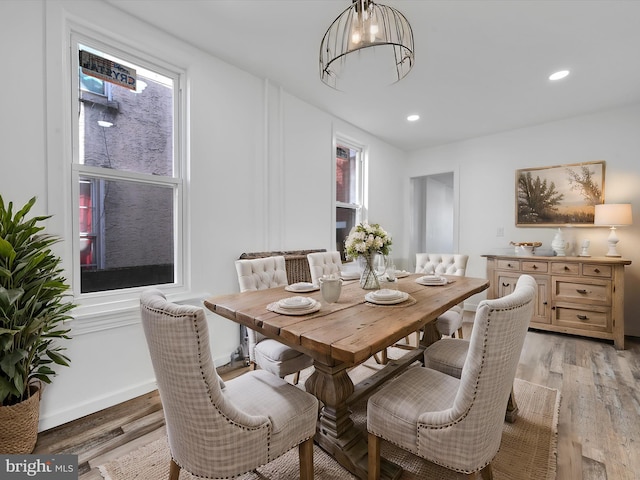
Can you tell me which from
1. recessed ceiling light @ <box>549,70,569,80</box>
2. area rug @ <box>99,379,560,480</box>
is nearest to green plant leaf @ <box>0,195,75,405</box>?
area rug @ <box>99,379,560,480</box>

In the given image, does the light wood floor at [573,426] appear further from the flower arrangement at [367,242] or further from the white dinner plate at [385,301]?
the flower arrangement at [367,242]

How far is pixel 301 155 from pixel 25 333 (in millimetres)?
2792

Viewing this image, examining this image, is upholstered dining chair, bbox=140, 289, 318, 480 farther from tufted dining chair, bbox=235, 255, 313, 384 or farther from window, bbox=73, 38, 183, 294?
window, bbox=73, 38, 183, 294

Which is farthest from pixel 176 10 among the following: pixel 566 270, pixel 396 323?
pixel 566 270

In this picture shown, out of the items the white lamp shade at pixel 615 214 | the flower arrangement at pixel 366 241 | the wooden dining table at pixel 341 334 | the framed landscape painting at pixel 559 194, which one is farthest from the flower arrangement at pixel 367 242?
the framed landscape painting at pixel 559 194

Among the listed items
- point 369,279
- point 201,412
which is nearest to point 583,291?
point 369,279

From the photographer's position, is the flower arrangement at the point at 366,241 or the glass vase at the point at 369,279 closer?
the flower arrangement at the point at 366,241

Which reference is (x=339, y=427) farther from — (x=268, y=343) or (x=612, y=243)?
(x=612, y=243)

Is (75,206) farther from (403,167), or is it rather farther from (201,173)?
(403,167)

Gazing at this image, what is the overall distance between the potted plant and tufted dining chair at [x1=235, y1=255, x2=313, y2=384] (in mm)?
1071

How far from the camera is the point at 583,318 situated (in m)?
3.37

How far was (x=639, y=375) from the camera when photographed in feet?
8.31

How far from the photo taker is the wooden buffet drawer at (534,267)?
11.8 feet

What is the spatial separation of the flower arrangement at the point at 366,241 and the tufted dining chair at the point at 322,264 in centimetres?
81
